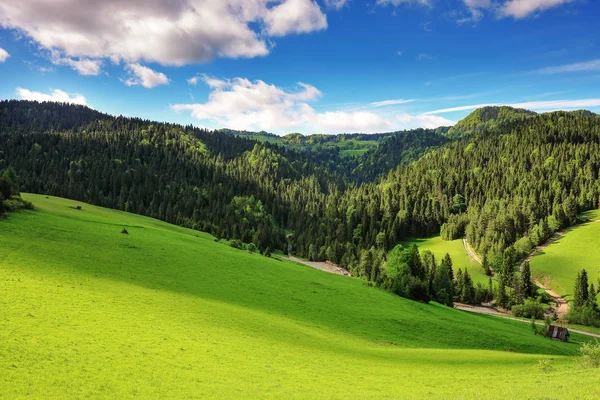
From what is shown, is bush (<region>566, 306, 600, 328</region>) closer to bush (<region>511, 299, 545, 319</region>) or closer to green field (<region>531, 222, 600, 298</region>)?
bush (<region>511, 299, 545, 319</region>)

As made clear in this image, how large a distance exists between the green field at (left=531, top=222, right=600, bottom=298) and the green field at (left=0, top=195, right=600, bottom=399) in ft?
257

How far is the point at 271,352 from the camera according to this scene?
33969 mm

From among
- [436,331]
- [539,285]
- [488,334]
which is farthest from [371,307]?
[539,285]

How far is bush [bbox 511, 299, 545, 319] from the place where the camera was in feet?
369

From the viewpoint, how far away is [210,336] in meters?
35.1

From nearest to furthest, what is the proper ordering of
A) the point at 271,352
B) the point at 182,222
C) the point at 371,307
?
the point at 271,352
the point at 371,307
the point at 182,222

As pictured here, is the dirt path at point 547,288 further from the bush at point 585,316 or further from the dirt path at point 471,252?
the bush at point 585,316

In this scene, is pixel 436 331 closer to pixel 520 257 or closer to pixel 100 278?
pixel 100 278

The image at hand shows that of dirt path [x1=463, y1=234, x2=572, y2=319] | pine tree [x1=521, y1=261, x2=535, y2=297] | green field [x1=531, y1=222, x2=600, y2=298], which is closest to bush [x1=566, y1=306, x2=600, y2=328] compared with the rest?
dirt path [x1=463, y1=234, x2=572, y2=319]

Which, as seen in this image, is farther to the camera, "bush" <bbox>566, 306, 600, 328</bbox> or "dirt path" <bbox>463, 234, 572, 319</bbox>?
"dirt path" <bbox>463, 234, 572, 319</bbox>

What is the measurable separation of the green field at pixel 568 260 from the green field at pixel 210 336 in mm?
78443

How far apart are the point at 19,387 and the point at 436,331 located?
57.8 metres

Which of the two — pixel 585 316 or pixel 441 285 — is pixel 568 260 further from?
pixel 441 285

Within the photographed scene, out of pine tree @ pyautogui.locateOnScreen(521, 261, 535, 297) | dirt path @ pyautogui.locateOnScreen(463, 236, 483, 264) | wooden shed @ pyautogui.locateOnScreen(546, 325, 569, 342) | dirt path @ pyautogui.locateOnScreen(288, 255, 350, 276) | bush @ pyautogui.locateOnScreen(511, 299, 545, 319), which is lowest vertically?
dirt path @ pyautogui.locateOnScreen(288, 255, 350, 276)
